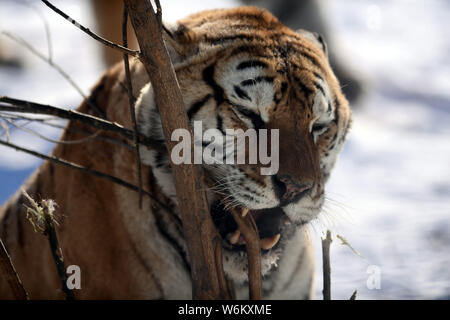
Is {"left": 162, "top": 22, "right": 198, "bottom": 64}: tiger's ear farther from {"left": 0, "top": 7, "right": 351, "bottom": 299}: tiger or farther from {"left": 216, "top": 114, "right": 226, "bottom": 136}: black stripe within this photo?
{"left": 216, "top": 114, "right": 226, "bottom": 136}: black stripe

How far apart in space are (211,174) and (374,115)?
2.85m

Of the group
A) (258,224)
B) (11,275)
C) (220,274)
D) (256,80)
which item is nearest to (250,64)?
(256,80)

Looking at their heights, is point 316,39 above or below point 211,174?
above

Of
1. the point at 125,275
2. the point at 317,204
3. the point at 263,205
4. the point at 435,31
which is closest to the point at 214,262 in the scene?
the point at 263,205

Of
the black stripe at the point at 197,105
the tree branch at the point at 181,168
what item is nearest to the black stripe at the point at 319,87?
the black stripe at the point at 197,105

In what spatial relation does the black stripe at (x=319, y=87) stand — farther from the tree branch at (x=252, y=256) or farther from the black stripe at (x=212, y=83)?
the tree branch at (x=252, y=256)

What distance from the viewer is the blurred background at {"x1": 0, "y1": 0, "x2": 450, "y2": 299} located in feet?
5.44

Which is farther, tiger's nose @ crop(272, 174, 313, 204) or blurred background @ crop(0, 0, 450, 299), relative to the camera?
blurred background @ crop(0, 0, 450, 299)

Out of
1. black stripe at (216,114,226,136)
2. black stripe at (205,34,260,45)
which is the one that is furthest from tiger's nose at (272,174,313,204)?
black stripe at (205,34,260,45)

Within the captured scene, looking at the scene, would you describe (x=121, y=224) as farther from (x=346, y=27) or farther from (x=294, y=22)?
(x=346, y=27)

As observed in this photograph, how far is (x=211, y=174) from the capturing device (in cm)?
115

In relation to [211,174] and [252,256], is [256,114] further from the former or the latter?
[252,256]

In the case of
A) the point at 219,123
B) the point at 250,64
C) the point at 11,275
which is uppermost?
the point at 250,64

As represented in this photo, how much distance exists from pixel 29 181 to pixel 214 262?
79cm
